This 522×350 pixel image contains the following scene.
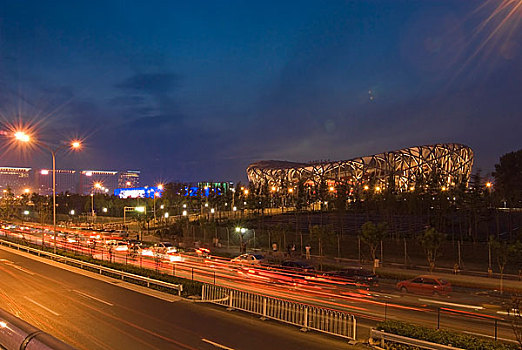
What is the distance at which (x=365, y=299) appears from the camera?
19.2 metres

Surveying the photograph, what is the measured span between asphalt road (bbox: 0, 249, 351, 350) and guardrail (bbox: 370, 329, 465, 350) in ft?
2.96

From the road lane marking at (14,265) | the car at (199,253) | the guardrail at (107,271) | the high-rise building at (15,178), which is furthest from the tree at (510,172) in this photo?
the high-rise building at (15,178)

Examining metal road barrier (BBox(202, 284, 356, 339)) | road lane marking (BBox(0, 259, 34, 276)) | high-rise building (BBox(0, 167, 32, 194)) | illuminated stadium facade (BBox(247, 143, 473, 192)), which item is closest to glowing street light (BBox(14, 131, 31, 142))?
road lane marking (BBox(0, 259, 34, 276))

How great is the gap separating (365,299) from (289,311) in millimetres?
Answer: 6563

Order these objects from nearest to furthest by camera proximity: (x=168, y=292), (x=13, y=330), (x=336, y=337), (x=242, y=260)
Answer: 1. (x=13, y=330)
2. (x=336, y=337)
3. (x=168, y=292)
4. (x=242, y=260)

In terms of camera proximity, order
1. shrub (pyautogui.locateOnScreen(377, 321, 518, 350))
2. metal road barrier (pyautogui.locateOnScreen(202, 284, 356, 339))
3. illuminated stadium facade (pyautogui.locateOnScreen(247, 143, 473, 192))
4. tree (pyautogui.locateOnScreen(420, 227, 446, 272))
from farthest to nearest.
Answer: illuminated stadium facade (pyautogui.locateOnScreen(247, 143, 473, 192))
tree (pyautogui.locateOnScreen(420, 227, 446, 272))
metal road barrier (pyautogui.locateOnScreen(202, 284, 356, 339))
shrub (pyautogui.locateOnScreen(377, 321, 518, 350))

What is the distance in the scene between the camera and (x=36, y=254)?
34.8 meters

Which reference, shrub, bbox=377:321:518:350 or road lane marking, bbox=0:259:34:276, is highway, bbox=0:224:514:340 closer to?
shrub, bbox=377:321:518:350

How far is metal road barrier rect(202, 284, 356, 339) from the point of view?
1270cm

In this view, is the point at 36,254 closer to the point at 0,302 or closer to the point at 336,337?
the point at 0,302

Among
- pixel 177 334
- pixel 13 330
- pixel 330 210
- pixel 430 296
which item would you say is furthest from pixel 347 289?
pixel 330 210

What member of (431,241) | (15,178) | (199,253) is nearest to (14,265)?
(199,253)

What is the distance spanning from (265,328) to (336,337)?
2.35 metres

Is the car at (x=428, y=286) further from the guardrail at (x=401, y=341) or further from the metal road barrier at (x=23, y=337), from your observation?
the metal road barrier at (x=23, y=337)
